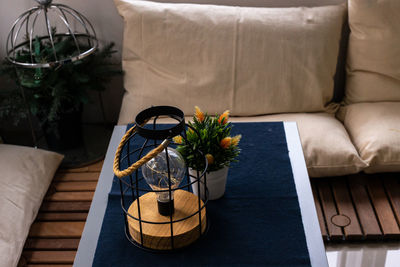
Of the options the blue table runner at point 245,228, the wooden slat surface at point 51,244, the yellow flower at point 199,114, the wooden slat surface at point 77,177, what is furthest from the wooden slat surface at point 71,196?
the yellow flower at point 199,114

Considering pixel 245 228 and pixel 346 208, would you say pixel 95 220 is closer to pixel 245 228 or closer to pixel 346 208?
pixel 245 228

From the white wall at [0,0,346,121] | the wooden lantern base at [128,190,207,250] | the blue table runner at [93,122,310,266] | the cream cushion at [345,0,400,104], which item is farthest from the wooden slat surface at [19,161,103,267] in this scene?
the cream cushion at [345,0,400,104]

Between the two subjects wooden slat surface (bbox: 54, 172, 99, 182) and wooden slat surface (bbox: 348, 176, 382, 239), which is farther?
wooden slat surface (bbox: 54, 172, 99, 182)

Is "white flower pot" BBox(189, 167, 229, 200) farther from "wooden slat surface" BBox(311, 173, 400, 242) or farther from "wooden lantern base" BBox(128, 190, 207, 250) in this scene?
"wooden slat surface" BBox(311, 173, 400, 242)

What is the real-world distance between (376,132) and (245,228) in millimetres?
915

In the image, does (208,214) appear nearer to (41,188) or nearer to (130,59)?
(41,188)

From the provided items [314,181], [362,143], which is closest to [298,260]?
[314,181]

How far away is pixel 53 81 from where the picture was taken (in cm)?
206

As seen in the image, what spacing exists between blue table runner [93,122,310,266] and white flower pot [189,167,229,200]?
3cm

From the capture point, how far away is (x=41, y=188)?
1.92m

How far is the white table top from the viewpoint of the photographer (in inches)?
46.8

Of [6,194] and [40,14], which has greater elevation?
[40,14]

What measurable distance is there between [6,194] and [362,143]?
1379mm

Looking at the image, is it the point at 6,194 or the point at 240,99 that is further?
the point at 240,99
